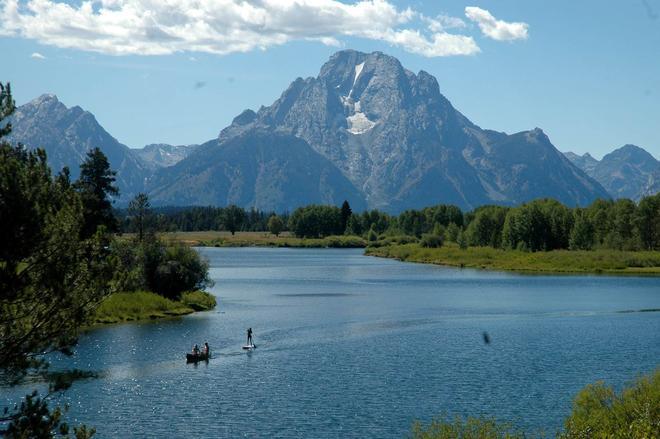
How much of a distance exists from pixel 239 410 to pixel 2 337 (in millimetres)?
25604

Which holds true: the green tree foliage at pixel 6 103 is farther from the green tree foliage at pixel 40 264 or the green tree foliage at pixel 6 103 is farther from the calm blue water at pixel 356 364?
the calm blue water at pixel 356 364

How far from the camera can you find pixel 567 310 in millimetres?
106750

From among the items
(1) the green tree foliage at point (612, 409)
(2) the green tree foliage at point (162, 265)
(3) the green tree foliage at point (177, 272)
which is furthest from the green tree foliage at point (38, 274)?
(3) the green tree foliage at point (177, 272)

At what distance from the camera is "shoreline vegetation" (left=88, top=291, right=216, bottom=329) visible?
88.9 m

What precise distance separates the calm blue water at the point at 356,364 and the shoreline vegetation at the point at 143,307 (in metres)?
3.20

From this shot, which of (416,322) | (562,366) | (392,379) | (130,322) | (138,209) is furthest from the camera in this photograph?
(138,209)

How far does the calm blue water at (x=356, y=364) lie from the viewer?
→ 47812 millimetres

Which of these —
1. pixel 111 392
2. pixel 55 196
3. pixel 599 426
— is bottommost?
pixel 111 392

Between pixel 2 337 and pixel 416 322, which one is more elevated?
pixel 2 337

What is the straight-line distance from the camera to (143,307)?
9381cm

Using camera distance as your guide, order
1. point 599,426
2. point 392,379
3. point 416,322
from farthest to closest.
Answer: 1. point 416,322
2. point 392,379
3. point 599,426

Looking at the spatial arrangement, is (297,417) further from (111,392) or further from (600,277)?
(600,277)

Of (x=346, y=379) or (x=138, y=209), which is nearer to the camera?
(x=346, y=379)

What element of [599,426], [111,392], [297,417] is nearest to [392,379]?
[297,417]
